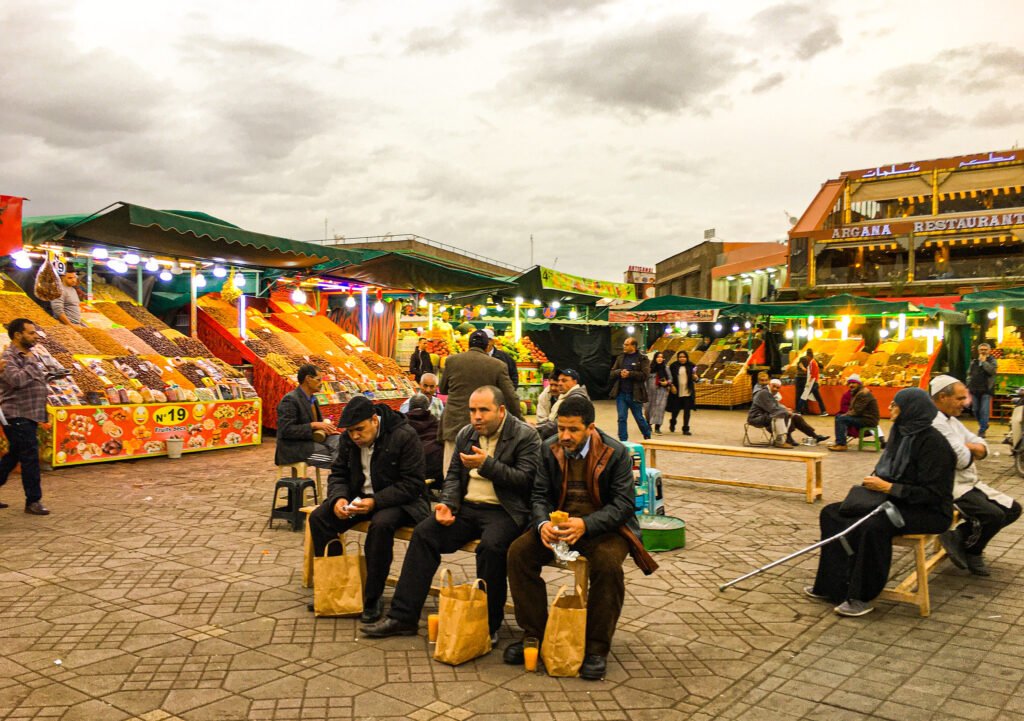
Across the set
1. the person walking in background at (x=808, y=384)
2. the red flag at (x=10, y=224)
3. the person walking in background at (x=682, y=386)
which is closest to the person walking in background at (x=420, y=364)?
the person walking in background at (x=682, y=386)

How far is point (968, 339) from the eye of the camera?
745 inches

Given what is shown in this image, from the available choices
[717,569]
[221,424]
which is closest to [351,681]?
[717,569]

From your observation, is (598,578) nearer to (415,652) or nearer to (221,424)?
(415,652)

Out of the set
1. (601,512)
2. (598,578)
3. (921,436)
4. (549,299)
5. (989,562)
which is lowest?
(989,562)

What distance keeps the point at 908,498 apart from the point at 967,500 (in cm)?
104

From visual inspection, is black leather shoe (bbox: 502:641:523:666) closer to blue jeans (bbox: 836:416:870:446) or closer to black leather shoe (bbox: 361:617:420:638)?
black leather shoe (bbox: 361:617:420:638)

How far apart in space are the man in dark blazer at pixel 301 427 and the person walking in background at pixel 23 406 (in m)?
2.08

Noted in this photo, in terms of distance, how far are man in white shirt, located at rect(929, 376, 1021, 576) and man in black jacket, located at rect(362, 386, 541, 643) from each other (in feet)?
9.92

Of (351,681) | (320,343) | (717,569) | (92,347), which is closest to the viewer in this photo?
(351,681)

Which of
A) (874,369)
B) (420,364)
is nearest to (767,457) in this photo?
→ (420,364)

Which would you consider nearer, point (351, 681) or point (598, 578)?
point (351, 681)

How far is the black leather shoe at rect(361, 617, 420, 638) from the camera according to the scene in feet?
13.5

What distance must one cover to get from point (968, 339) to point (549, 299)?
10314 mm

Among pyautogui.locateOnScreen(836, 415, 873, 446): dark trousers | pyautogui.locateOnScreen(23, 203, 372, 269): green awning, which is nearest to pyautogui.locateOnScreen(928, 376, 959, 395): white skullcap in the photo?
pyautogui.locateOnScreen(836, 415, 873, 446): dark trousers
